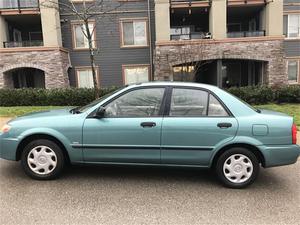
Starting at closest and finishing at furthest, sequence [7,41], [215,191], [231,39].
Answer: [215,191] < [231,39] < [7,41]

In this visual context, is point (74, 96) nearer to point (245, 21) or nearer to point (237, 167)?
point (237, 167)

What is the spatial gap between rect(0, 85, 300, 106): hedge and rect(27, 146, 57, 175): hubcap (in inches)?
412

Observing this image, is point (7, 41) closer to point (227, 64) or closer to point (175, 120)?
point (227, 64)

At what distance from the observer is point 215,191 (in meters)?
4.40

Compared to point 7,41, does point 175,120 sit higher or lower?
lower

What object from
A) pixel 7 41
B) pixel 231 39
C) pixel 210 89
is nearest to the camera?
pixel 210 89

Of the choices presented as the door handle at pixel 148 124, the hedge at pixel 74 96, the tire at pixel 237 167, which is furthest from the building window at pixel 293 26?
the door handle at pixel 148 124

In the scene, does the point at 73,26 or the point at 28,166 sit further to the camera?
the point at 73,26

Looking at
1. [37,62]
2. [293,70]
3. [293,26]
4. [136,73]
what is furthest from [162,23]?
[293,70]

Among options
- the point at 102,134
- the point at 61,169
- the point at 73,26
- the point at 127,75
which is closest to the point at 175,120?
the point at 102,134

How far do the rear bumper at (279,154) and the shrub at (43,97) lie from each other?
11.6m

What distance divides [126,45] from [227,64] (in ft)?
23.2

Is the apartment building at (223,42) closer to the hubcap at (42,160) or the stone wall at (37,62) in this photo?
the stone wall at (37,62)

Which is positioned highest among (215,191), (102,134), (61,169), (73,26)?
(73,26)
